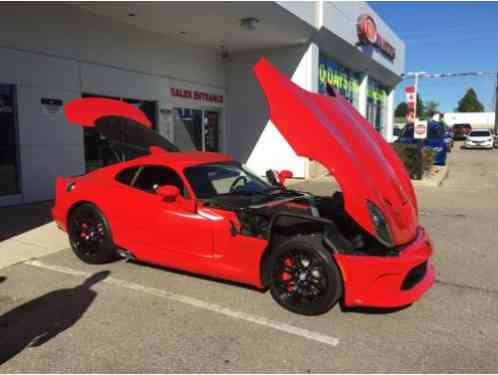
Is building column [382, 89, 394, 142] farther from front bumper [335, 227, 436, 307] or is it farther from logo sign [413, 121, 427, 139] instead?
front bumper [335, 227, 436, 307]

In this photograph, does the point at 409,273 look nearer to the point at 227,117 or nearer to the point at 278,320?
the point at 278,320

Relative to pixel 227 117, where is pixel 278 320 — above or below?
below

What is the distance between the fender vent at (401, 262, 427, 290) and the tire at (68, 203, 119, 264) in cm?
316

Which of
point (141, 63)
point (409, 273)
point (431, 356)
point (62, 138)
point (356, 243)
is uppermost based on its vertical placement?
point (141, 63)

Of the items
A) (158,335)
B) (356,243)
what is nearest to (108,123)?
(158,335)

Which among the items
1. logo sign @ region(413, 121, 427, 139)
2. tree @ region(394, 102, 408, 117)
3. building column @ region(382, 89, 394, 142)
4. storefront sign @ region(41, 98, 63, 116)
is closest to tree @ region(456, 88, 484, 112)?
tree @ region(394, 102, 408, 117)

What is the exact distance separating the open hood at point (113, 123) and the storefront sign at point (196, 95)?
7187 mm

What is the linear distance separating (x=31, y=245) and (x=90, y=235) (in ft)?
4.83

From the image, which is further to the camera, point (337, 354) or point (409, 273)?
point (409, 273)

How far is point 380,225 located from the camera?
348cm

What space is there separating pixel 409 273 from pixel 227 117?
1286 cm

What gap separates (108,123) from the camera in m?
5.87

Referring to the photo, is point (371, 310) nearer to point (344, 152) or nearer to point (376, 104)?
point (344, 152)

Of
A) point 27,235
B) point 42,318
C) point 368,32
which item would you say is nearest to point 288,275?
point 42,318
